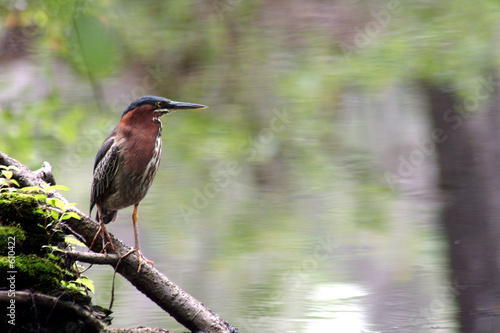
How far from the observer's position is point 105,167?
4.57ft

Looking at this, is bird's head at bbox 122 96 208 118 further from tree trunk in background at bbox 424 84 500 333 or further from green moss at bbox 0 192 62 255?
tree trunk in background at bbox 424 84 500 333

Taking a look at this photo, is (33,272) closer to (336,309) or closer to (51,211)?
(51,211)

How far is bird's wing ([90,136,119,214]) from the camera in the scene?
1.37m

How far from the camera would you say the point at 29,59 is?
9.73 feet

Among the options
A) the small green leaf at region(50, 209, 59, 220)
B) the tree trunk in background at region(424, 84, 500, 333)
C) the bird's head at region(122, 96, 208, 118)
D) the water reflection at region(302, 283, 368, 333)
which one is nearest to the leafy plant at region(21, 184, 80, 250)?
the small green leaf at region(50, 209, 59, 220)

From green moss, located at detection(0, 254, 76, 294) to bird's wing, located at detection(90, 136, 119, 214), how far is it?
0.73 feet

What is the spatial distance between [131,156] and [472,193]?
1967mm

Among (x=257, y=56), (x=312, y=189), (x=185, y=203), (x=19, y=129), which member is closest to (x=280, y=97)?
(x=257, y=56)

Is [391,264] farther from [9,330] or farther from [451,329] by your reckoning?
[9,330]

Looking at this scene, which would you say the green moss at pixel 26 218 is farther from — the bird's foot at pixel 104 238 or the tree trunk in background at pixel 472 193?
the tree trunk in background at pixel 472 193

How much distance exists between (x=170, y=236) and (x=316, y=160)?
0.94 meters

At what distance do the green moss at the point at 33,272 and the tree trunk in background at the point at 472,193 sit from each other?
2.01 m

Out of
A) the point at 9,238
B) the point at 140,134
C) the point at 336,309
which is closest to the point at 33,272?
the point at 9,238

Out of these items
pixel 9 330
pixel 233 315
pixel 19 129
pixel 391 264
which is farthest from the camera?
pixel 391 264
